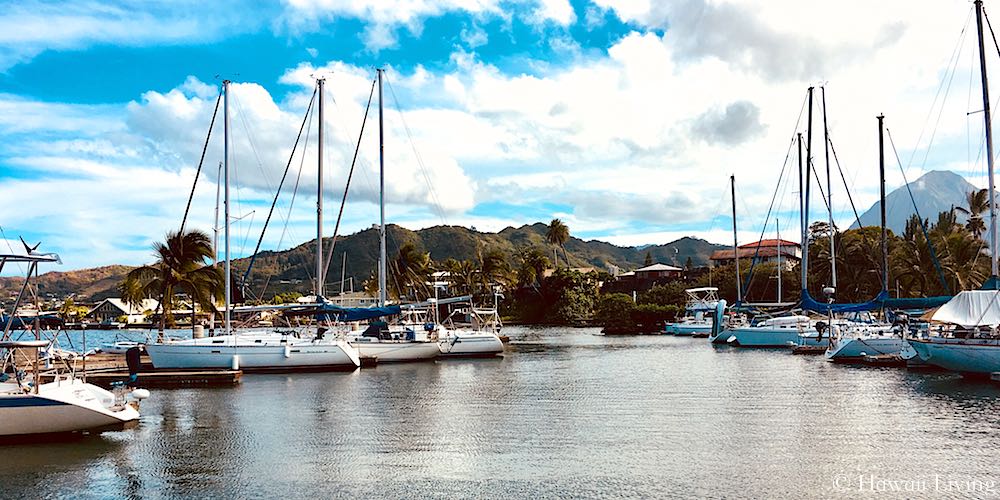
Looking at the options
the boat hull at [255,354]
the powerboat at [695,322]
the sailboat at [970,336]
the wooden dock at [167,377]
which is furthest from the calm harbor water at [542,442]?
the powerboat at [695,322]

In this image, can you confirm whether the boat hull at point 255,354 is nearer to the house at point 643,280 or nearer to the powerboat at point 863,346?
the powerboat at point 863,346

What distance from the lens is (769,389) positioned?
33000 mm

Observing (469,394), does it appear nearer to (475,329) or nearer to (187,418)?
(187,418)

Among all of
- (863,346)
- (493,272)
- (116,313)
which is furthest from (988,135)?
(116,313)

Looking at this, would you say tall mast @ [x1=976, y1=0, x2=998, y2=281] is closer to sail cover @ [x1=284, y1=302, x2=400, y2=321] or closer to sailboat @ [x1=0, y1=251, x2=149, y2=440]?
sail cover @ [x1=284, y1=302, x2=400, y2=321]

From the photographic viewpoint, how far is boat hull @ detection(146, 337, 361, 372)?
39000mm

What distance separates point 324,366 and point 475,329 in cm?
1593

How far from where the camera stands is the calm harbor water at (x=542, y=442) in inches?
672

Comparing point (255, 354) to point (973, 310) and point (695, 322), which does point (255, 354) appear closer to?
point (973, 310)

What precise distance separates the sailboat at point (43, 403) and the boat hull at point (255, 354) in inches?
646

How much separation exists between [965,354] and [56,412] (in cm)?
3266

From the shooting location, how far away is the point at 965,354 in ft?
110

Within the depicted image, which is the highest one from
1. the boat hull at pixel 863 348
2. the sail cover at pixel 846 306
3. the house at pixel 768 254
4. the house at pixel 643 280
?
the house at pixel 768 254

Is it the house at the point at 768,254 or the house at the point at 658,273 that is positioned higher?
the house at the point at 768,254
